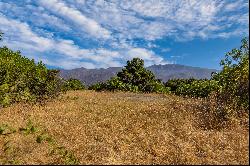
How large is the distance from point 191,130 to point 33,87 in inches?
562

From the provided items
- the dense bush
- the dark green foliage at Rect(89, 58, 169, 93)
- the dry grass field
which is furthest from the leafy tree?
the dark green foliage at Rect(89, 58, 169, 93)

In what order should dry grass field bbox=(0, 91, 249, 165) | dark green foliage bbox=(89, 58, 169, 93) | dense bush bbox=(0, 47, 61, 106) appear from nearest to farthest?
1. dry grass field bbox=(0, 91, 249, 165)
2. dense bush bbox=(0, 47, 61, 106)
3. dark green foliage bbox=(89, 58, 169, 93)

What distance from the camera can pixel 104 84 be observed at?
1628 inches

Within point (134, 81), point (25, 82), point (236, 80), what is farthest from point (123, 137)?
point (134, 81)

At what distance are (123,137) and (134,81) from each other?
2806 centimetres

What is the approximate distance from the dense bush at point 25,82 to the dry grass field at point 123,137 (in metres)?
3.09

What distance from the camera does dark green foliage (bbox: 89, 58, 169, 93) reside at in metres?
40.0

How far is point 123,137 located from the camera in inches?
610

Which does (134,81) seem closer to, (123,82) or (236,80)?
(123,82)

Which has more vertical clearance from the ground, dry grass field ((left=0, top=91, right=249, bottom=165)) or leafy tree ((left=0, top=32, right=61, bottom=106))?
leafy tree ((left=0, top=32, right=61, bottom=106))

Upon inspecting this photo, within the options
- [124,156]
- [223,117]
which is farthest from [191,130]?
[124,156]

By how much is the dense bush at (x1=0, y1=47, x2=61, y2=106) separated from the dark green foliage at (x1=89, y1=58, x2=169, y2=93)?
11.8 meters

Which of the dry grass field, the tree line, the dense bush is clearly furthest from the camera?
the dense bush

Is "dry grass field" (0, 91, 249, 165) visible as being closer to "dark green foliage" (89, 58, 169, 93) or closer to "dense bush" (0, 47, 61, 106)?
"dense bush" (0, 47, 61, 106)
